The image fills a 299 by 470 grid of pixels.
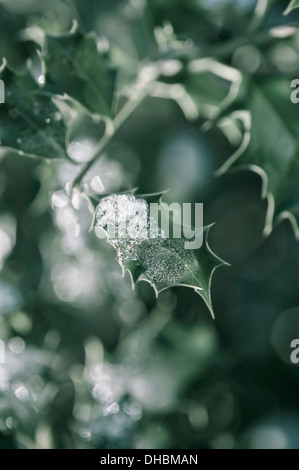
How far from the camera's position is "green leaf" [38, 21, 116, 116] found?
583 millimetres

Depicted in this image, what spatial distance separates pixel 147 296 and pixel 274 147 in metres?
0.36

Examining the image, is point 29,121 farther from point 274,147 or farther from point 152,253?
point 274,147

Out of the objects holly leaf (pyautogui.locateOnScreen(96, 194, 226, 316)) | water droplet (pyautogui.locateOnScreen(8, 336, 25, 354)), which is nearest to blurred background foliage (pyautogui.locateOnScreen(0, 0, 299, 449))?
water droplet (pyautogui.locateOnScreen(8, 336, 25, 354))

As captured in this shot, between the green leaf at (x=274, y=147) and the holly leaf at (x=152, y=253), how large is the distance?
215 mm

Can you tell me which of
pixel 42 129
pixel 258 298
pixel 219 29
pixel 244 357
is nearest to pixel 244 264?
pixel 258 298

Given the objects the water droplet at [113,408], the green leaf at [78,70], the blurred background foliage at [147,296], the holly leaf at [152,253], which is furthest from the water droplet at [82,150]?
the water droplet at [113,408]

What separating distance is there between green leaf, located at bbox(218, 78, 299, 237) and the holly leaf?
0.21 m

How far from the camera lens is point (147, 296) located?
0.91m

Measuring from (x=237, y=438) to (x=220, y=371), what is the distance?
0.12 m

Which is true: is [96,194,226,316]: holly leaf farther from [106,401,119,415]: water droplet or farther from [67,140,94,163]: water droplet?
[106,401,119,415]: water droplet

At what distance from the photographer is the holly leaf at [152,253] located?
486mm

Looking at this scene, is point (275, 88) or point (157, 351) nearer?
point (275, 88)

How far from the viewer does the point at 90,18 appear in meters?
0.85

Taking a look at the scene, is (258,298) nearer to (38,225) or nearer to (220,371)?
(220,371)
